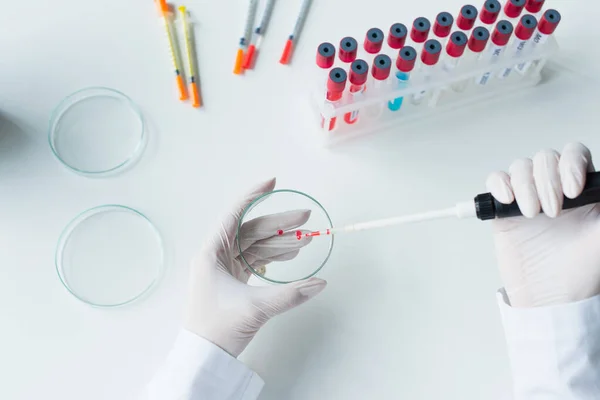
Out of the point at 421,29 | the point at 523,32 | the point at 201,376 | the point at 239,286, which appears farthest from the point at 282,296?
the point at 523,32

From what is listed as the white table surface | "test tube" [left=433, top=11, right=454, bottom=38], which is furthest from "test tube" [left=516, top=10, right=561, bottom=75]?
"test tube" [left=433, top=11, right=454, bottom=38]

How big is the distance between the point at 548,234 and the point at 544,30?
1.54 feet

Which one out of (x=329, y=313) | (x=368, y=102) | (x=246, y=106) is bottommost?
(x=329, y=313)

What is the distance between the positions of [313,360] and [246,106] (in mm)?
619

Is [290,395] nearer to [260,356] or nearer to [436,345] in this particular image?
[260,356]

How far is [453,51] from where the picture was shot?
1.23 m

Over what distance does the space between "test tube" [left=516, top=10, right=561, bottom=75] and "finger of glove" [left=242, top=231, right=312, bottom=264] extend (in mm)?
677

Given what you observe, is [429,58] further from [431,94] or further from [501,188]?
[501,188]

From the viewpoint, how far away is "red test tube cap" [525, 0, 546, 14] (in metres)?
1.25

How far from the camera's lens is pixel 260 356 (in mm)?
1152

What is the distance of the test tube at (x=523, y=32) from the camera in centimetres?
122

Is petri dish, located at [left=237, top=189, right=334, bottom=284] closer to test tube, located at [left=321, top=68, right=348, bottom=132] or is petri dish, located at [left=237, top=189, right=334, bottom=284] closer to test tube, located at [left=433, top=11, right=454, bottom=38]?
test tube, located at [left=321, top=68, right=348, bottom=132]

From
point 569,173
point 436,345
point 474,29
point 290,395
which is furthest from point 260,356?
point 474,29

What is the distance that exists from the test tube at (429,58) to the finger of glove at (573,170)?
35 cm
